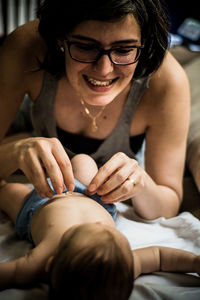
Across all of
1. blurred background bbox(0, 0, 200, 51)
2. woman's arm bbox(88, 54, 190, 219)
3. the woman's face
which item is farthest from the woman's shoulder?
blurred background bbox(0, 0, 200, 51)

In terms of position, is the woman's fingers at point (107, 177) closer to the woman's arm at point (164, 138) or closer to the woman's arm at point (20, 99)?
the woman's arm at point (20, 99)

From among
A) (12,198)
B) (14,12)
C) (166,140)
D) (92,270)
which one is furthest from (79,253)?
(14,12)

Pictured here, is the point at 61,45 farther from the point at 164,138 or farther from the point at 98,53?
the point at 164,138

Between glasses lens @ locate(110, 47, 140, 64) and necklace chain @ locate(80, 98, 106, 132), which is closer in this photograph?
glasses lens @ locate(110, 47, 140, 64)

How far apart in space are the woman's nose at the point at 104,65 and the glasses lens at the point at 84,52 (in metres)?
0.02

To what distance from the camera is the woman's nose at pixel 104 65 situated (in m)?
0.91

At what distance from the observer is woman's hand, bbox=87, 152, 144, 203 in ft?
2.81

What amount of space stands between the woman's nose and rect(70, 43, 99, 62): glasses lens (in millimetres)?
20

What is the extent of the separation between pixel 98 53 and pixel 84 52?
44 mm

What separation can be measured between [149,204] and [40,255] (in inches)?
19.7

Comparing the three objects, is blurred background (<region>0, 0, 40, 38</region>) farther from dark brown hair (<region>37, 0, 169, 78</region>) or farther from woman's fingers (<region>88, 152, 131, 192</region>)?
woman's fingers (<region>88, 152, 131, 192</region>)

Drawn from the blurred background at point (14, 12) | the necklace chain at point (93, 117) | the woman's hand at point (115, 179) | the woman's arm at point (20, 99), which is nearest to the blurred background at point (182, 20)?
the blurred background at point (14, 12)

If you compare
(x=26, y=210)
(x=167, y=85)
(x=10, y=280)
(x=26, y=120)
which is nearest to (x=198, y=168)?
(x=167, y=85)

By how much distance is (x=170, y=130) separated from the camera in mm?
1217
